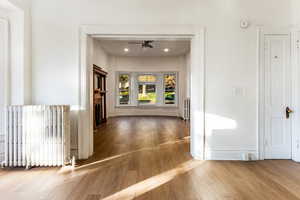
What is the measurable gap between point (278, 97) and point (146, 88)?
23.4 feet

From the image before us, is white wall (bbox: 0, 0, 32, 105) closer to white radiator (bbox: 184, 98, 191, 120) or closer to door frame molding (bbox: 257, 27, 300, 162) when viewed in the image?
door frame molding (bbox: 257, 27, 300, 162)

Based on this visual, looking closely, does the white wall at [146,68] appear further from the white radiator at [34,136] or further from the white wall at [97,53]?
the white radiator at [34,136]

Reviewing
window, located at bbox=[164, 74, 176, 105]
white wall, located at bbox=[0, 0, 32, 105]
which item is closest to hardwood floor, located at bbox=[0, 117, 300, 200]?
white wall, located at bbox=[0, 0, 32, 105]

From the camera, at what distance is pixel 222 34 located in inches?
134

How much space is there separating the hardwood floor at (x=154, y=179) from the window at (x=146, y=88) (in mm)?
6326

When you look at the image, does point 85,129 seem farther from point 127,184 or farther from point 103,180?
point 127,184

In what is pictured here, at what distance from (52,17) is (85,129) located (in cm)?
198

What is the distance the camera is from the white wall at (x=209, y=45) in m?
3.36

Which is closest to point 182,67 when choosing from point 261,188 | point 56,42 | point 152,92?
point 152,92

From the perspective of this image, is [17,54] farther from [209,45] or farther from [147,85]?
[147,85]

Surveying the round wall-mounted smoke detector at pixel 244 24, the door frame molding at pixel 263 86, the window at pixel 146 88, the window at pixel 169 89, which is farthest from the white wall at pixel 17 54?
the window at pixel 169 89

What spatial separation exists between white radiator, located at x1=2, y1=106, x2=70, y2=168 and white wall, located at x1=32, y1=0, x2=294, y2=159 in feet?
1.61

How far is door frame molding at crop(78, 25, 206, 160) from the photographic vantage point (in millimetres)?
3375

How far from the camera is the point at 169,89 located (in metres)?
10.0
